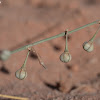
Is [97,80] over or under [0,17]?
under

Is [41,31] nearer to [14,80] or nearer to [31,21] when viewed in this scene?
[31,21]

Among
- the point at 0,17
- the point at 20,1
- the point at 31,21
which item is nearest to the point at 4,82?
the point at 31,21

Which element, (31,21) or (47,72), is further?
(31,21)

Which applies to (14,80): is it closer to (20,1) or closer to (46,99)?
(46,99)

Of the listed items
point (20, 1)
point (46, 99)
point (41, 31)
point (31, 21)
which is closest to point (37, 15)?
point (31, 21)

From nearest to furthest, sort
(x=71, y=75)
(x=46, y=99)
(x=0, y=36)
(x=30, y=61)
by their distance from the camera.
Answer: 1. (x=46, y=99)
2. (x=71, y=75)
3. (x=30, y=61)
4. (x=0, y=36)

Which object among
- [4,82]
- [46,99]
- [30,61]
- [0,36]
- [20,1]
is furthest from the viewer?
[20,1]

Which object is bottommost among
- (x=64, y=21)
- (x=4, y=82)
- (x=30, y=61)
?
(x=4, y=82)
